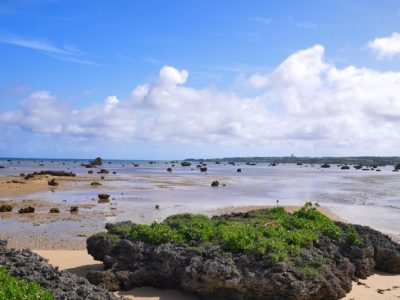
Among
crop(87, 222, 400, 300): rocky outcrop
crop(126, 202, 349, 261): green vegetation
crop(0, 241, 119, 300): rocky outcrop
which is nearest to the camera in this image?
crop(0, 241, 119, 300): rocky outcrop

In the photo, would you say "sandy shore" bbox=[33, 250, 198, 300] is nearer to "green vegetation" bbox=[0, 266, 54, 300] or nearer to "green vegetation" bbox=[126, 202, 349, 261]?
"green vegetation" bbox=[126, 202, 349, 261]

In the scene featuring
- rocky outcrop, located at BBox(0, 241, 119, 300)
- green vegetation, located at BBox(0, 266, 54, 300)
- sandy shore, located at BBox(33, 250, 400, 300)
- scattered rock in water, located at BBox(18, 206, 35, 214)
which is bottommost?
sandy shore, located at BBox(33, 250, 400, 300)

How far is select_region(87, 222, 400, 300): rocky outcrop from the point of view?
11367mm

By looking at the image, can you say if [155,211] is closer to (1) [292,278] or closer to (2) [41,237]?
(2) [41,237]

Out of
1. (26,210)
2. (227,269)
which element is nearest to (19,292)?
(227,269)

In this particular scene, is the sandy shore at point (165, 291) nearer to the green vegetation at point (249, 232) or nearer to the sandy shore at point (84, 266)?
the sandy shore at point (84, 266)

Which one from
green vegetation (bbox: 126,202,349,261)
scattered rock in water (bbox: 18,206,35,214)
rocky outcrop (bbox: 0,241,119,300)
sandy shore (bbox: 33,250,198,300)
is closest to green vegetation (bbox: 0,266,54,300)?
rocky outcrop (bbox: 0,241,119,300)

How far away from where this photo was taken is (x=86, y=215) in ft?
91.0

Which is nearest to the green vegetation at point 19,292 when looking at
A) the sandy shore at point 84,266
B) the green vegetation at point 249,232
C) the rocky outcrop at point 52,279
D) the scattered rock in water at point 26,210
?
the rocky outcrop at point 52,279

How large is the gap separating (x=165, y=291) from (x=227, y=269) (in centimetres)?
212

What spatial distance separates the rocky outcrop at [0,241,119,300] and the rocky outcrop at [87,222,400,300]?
2378 mm

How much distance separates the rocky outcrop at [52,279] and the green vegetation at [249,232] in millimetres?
3843

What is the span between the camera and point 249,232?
13.1 metres

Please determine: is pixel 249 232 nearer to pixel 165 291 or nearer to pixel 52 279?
pixel 165 291
